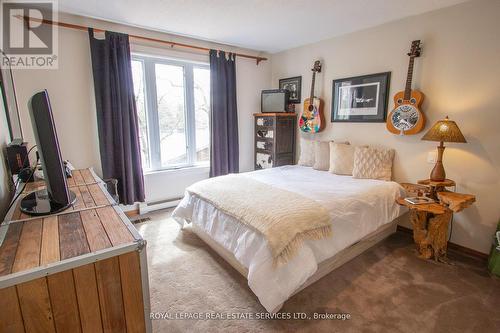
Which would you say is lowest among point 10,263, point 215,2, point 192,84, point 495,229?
point 495,229

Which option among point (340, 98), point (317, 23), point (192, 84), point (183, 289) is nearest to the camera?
point (183, 289)

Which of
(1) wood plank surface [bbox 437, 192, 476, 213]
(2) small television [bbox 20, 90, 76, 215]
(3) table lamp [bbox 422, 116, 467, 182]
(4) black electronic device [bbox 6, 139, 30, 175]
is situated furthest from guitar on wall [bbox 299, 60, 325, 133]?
(4) black electronic device [bbox 6, 139, 30, 175]

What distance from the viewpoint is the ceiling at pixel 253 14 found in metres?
2.36

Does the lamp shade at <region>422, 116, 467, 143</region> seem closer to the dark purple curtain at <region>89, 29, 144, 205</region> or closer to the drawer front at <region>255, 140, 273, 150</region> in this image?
the drawer front at <region>255, 140, 273, 150</region>

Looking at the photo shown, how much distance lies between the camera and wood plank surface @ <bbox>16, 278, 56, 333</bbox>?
815 mm

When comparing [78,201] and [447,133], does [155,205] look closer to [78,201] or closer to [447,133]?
[78,201]

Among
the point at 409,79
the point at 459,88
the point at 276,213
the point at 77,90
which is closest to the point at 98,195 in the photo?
the point at 276,213

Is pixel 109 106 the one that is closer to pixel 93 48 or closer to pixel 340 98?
pixel 93 48

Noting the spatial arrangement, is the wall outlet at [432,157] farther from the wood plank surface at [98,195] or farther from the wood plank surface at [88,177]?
the wood plank surface at [88,177]

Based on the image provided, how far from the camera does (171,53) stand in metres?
3.38

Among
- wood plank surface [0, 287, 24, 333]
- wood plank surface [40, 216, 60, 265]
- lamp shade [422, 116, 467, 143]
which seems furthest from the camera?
lamp shade [422, 116, 467, 143]

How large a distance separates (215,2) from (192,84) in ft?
4.96

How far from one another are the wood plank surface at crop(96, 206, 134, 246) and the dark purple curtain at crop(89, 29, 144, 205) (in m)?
1.91

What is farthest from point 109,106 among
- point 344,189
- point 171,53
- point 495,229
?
point 495,229
